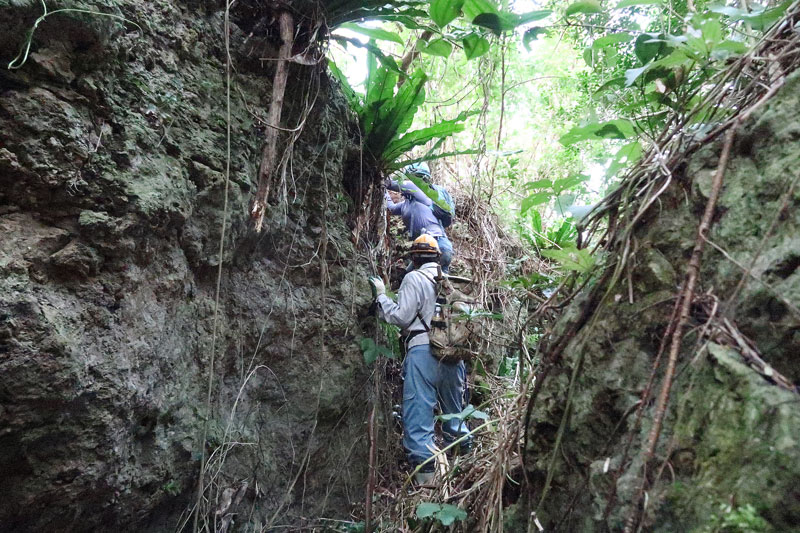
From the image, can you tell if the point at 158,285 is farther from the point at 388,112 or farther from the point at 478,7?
the point at 478,7

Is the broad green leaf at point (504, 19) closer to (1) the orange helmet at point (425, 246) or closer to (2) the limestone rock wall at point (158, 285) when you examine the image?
(2) the limestone rock wall at point (158, 285)

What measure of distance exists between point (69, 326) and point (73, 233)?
323 mm

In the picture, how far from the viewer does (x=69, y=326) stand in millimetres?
1572

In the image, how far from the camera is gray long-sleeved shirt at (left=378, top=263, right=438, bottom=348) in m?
3.33

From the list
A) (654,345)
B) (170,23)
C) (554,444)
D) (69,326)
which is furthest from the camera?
(170,23)

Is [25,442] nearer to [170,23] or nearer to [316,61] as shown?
[170,23]

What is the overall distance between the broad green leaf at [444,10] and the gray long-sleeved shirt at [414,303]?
1656mm

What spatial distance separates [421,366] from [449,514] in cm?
149

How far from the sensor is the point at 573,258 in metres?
1.67

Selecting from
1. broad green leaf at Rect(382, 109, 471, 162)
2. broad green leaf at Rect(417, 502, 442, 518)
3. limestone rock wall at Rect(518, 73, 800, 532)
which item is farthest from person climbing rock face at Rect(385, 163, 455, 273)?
limestone rock wall at Rect(518, 73, 800, 532)

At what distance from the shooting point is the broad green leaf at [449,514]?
2023mm

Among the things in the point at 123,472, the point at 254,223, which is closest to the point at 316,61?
the point at 254,223

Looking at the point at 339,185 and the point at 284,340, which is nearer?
the point at 284,340

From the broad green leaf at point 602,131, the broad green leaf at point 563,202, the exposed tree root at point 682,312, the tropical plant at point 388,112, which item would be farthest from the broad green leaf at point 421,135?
the exposed tree root at point 682,312
